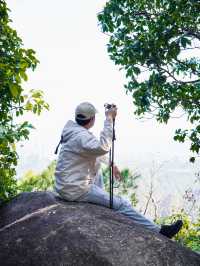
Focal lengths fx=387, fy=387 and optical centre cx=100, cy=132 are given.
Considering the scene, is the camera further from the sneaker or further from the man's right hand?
the sneaker

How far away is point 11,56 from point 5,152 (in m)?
1.31

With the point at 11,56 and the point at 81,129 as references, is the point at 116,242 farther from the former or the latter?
the point at 11,56

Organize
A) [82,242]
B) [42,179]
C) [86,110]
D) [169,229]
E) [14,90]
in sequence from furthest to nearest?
[42,179], [86,110], [169,229], [82,242], [14,90]

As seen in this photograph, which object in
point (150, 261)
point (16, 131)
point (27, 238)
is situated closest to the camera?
point (150, 261)

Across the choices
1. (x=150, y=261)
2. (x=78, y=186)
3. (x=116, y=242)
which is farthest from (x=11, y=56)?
(x=150, y=261)

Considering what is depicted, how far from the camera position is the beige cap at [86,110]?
18.9 ft

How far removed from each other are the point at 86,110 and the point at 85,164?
2.63 feet

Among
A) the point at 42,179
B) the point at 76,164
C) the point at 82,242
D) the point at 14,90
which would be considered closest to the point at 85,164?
the point at 76,164

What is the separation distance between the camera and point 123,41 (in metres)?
9.06

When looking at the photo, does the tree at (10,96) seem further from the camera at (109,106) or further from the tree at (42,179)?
the tree at (42,179)

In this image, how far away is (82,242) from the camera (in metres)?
4.49

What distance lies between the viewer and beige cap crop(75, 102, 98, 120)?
5.75m

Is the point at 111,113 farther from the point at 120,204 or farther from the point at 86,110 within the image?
the point at 120,204

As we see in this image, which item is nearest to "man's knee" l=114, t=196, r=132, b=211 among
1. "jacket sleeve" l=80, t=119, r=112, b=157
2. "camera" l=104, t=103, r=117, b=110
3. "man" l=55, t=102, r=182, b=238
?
"man" l=55, t=102, r=182, b=238
